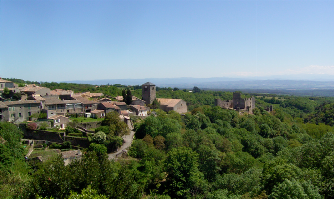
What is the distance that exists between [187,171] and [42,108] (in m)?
20.6

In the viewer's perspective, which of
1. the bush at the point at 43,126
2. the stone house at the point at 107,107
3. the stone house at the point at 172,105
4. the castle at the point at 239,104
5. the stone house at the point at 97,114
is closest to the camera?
the bush at the point at 43,126

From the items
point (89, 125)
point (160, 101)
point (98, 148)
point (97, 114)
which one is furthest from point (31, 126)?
point (160, 101)

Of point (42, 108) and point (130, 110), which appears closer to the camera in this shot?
point (42, 108)

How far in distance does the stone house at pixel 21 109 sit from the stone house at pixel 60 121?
9.31 feet

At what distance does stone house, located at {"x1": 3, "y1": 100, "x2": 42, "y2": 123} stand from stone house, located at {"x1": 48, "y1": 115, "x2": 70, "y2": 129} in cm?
284

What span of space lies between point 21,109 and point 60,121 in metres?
4.97

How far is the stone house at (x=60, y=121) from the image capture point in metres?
29.2

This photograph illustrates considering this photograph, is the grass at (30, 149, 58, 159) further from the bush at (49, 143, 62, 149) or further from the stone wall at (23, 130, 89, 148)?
the stone wall at (23, 130, 89, 148)

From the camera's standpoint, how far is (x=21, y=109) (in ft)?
98.0

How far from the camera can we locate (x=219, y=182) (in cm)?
1969

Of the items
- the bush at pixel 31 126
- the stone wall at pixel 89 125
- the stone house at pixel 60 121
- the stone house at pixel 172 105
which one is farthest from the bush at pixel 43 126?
the stone house at pixel 172 105

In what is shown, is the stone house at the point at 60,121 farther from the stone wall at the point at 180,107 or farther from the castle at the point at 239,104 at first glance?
the castle at the point at 239,104

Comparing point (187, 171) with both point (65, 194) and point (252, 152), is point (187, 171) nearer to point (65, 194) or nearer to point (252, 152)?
point (65, 194)

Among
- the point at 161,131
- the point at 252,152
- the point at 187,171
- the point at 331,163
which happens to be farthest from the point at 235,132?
the point at 331,163
